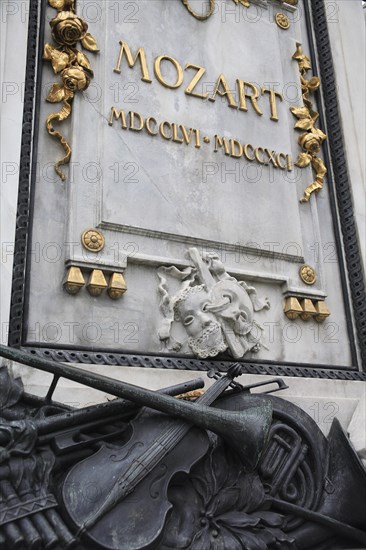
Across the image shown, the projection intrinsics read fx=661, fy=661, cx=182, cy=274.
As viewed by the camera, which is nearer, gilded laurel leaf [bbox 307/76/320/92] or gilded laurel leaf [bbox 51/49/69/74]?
gilded laurel leaf [bbox 51/49/69/74]

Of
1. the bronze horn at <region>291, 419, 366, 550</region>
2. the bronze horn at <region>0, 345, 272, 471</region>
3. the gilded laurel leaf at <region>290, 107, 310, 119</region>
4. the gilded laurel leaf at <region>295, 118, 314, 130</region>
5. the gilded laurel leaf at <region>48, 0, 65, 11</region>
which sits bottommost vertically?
the bronze horn at <region>291, 419, 366, 550</region>

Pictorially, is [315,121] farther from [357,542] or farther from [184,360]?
[357,542]

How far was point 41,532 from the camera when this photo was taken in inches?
114

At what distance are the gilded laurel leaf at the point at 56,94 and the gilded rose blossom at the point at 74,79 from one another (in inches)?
2.0

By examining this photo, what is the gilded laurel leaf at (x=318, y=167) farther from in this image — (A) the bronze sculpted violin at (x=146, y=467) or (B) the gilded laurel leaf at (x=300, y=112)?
(A) the bronze sculpted violin at (x=146, y=467)

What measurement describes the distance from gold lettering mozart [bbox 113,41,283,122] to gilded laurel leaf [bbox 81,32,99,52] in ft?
0.65

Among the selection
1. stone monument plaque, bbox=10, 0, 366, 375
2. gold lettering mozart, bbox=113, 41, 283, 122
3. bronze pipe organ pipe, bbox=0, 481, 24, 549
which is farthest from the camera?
gold lettering mozart, bbox=113, 41, 283, 122

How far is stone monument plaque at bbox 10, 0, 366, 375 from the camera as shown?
169 inches

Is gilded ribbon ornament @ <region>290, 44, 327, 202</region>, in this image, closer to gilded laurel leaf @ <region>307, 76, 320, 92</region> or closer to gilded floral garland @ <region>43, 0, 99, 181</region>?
gilded laurel leaf @ <region>307, 76, 320, 92</region>

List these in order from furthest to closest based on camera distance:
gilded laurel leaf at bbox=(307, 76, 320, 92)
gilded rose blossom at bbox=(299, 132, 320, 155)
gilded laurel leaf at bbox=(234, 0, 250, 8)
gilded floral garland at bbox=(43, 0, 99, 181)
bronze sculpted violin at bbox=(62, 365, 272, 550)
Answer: gilded laurel leaf at bbox=(307, 76, 320, 92) < gilded laurel leaf at bbox=(234, 0, 250, 8) < gilded rose blossom at bbox=(299, 132, 320, 155) < gilded floral garland at bbox=(43, 0, 99, 181) < bronze sculpted violin at bbox=(62, 365, 272, 550)

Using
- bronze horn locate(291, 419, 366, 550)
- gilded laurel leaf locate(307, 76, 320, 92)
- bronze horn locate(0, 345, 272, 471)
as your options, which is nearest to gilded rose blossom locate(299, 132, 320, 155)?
gilded laurel leaf locate(307, 76, 320, 92)

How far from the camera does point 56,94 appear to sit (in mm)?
4621

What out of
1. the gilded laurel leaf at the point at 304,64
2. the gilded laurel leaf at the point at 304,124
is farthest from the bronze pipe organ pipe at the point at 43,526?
the gilded laurel leaf at the point at 304,64

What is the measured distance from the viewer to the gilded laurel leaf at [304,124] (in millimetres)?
5680
